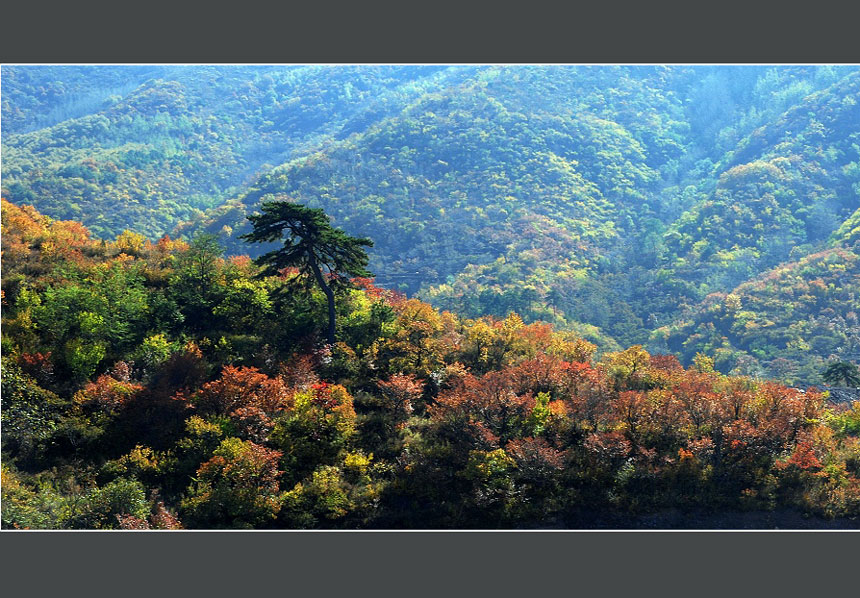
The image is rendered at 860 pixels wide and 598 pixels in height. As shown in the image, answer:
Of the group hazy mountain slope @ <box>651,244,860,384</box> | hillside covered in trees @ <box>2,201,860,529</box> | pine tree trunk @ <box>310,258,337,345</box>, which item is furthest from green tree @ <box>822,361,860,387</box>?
hazy mountain slope @ <box>651,244,860,384</box>

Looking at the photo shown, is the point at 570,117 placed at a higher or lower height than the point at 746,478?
higher

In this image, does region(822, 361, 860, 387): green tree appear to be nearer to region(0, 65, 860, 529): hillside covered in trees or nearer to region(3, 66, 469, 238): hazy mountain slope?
region(0, 65, 860, 529): hillside covered in trees

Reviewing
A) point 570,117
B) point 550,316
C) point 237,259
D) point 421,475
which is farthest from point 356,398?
point 570,117

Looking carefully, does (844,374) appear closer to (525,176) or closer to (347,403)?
(347,403)

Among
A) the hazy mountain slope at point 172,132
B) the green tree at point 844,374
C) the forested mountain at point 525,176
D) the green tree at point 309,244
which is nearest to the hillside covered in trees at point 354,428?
the green tree at point 309,244

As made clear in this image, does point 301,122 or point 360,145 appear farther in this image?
point 301,122

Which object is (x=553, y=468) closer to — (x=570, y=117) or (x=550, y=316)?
(x=550, y=316)
